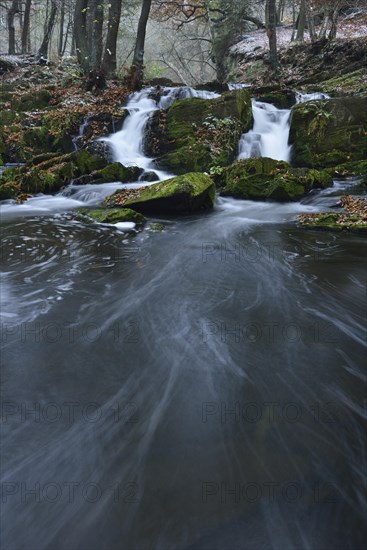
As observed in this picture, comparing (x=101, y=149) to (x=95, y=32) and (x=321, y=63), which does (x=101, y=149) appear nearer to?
(x=95, y=32)

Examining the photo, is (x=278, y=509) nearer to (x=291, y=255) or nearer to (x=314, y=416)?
(x=314, y=416)

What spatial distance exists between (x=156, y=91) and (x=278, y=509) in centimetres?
1665

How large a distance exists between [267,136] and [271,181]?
3914 millimetres

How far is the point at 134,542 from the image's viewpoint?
1.71 m

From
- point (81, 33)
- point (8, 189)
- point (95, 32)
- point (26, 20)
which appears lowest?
point (8, 189)

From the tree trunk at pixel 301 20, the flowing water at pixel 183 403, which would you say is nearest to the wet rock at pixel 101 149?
the flowing water at pixel 183 403

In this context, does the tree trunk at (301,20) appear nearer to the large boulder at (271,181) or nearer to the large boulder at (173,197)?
the large boulder at (271,181)

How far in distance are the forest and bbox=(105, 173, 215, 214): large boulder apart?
0.05 metres

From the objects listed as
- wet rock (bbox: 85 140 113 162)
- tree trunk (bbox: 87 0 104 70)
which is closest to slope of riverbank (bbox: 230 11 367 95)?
tree trunk (bbox: 87 0 104 70)

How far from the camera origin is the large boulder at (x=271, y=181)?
918cm

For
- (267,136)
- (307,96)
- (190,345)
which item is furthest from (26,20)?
(190,345)

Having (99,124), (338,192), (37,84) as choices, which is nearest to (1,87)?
(37,84)

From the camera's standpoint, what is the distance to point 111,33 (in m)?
15.2

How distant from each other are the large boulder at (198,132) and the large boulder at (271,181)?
4.56ft
